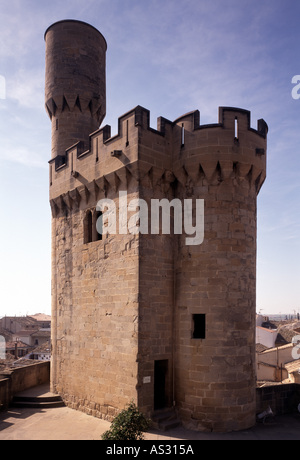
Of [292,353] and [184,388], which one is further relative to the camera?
[292,353]

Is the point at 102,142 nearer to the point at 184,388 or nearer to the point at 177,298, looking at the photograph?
the point at 177,298

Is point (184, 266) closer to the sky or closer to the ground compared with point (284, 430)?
closer to the sky

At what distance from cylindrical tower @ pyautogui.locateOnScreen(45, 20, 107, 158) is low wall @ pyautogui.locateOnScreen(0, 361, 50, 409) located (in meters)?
9.64

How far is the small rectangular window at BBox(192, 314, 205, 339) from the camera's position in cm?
1191

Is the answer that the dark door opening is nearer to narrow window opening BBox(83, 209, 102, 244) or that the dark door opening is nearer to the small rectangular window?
the small rectangular window

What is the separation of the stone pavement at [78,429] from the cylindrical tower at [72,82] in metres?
10.8

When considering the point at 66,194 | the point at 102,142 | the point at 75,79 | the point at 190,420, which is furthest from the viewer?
the point at 75,79

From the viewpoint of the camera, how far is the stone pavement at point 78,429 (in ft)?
35.3

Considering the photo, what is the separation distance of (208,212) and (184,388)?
5.47m

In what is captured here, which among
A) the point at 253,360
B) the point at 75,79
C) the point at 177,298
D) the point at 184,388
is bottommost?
the point at 184,388

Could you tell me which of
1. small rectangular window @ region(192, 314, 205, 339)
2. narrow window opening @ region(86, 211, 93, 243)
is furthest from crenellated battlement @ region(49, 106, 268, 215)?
small rectangular window @ region(192, 314, 205, 339)

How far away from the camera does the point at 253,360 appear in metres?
12.0

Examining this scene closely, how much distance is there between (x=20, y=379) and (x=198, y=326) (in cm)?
863
